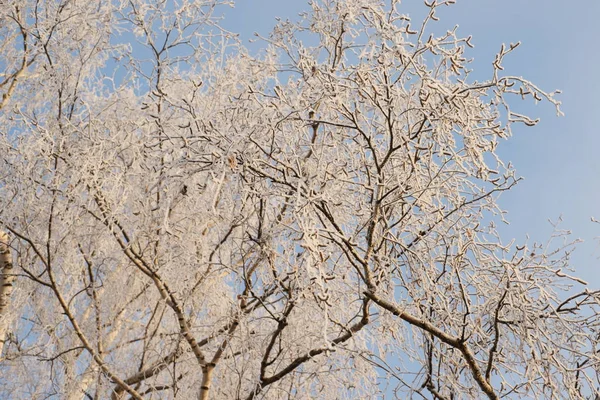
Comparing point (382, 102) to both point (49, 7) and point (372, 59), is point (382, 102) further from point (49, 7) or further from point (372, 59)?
point (49, 7)

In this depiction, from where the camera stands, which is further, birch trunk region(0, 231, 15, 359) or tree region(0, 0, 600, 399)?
birch trunk region(0, 231, 15, 359)

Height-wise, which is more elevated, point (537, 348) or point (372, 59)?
point (372, 59)

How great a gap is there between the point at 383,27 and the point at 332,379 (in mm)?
2494

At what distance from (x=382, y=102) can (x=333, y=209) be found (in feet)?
2.05

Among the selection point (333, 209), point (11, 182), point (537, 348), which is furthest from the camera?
point (11, 182)

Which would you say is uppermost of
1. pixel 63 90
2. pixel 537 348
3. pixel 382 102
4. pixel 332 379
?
pixel 63 90

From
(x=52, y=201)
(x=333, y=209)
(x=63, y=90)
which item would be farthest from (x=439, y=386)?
(x=63, y=90)

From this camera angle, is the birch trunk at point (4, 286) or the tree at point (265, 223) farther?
the birch trunk at point (4, 286)

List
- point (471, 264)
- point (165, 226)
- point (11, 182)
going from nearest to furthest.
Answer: point (165, 226) → point (471, 264) → point (11, 182)

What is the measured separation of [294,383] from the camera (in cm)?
417

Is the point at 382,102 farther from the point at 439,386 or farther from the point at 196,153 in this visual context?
the point at 439,386

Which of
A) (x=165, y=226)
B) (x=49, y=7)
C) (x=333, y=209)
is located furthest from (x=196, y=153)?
(x=49, y=7)

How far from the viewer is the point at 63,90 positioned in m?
5.10

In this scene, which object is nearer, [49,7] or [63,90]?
[63,90]
